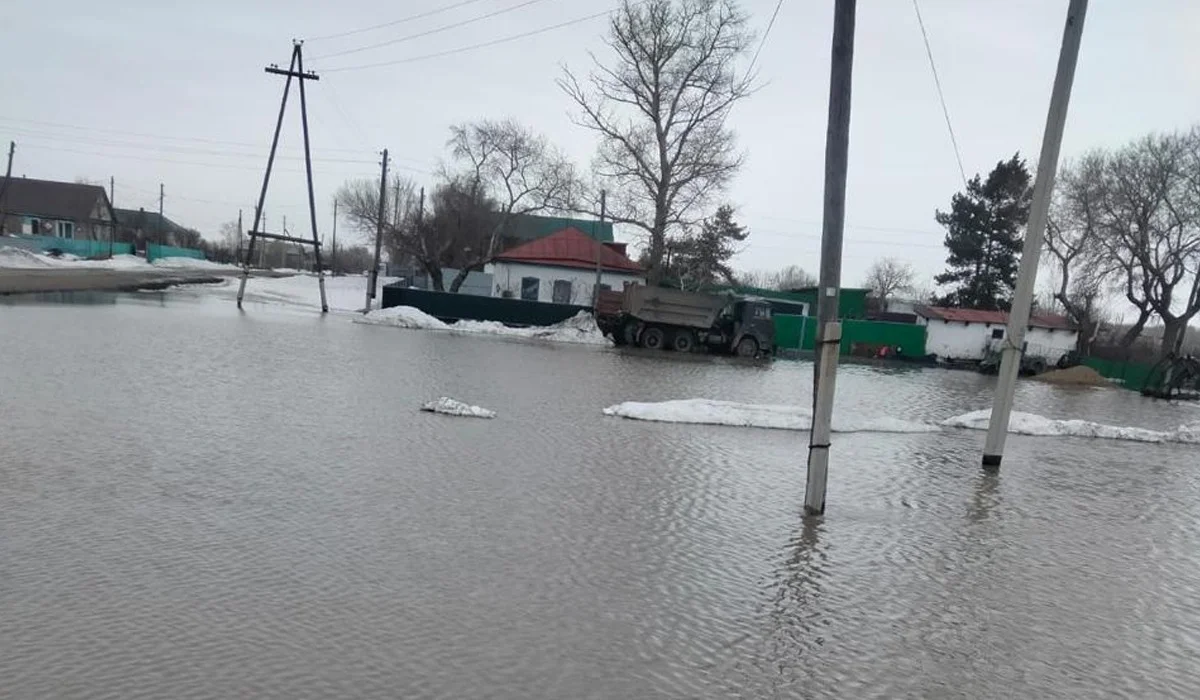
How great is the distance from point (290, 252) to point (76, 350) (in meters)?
131

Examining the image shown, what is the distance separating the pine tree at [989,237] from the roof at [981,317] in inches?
157

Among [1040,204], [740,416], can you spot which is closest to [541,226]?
[740,416]

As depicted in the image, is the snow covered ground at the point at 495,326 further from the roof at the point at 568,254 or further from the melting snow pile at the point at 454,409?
the melting snow pile at the point at 454,409

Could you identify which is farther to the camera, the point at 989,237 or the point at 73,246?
the point at 73,246

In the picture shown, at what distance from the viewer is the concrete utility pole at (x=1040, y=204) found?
1006cm

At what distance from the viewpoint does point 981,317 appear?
162 ft

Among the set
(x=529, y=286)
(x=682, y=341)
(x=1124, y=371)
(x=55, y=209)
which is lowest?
(x=682, y=341)

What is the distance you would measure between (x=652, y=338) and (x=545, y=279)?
1611 cm

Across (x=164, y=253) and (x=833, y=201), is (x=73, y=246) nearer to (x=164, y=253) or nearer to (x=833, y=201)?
(x=164, y=253)

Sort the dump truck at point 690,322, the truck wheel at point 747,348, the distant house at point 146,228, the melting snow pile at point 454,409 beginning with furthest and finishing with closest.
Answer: the distant house at point 146,228 < the truck wheel at point 747,348 < the dump truck at point 690,322 < the melting snow pile at point 454,409

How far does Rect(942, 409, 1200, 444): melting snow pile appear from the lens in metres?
15.2

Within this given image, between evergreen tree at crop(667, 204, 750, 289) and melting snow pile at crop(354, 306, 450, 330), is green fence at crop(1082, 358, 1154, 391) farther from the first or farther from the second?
melting snow pile at crop(354, 306, 450, 330)

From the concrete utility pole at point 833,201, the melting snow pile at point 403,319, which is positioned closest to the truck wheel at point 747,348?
the melting snow pile at point 403,319

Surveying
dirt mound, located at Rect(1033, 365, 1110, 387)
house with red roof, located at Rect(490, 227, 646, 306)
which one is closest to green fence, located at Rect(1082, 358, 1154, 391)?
dirt mound, located at Rect(1033, 365, 1110, 387)
